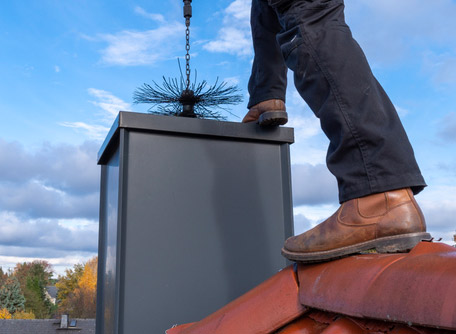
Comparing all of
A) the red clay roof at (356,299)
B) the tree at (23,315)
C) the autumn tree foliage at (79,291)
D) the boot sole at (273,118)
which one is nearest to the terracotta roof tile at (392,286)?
the red clay roof at (356,299)

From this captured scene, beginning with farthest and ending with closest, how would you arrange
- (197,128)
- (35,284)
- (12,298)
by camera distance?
(35,284) < (12,298) < (197,128)

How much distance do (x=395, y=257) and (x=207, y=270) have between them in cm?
85

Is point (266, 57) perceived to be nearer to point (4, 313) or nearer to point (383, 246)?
point (383, 246)

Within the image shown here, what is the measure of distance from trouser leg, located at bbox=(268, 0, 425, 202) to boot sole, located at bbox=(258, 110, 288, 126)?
1.84ft

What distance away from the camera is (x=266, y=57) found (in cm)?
183

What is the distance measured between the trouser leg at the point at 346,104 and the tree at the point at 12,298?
44814 millimetres

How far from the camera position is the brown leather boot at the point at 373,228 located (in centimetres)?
98

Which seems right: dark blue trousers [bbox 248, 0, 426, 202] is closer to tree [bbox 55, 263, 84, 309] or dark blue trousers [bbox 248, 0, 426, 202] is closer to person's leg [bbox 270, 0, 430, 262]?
person's leg [bbox 270, 0, 430, 262]

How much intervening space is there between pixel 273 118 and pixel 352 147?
2.36ft

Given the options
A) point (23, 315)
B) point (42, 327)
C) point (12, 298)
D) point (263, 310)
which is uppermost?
point (263, 310)

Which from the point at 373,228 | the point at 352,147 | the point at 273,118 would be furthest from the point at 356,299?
the point at 273,118

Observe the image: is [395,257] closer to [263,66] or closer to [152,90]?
[263,66]

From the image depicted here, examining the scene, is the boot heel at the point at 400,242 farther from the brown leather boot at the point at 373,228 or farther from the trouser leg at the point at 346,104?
the trouser leg at the point at 346,104

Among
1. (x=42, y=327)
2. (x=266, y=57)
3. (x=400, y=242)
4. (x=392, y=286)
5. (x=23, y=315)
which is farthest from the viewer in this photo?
(x=23, y=315)
